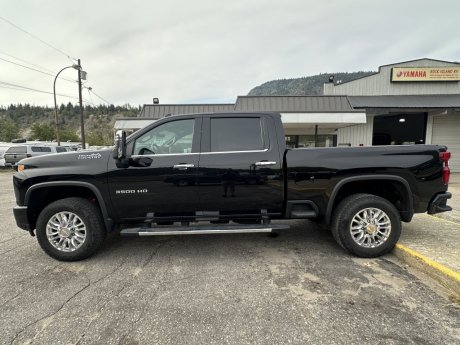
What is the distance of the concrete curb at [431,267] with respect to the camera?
2.96 metres

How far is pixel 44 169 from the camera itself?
3.77 metres

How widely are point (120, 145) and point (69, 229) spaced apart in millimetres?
1427

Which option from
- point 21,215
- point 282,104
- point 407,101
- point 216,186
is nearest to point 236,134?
point 216,186

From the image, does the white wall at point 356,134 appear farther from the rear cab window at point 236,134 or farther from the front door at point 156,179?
the front door at point 156,179

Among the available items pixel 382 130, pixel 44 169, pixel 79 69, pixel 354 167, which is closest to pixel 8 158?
pixel 79 69

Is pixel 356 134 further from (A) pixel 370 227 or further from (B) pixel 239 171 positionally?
(B) pixel 239 171

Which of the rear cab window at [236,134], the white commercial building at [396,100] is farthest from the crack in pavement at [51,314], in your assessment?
the white commercial building at [396,100]

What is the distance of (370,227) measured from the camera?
12.4 feet

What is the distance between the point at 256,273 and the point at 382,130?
74.4 ft

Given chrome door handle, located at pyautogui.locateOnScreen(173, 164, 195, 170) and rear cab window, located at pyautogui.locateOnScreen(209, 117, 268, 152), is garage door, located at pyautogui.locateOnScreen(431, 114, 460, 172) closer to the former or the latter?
rear cab window, located at pyautogui.locateOnScreen(209, 117, 268, 152)

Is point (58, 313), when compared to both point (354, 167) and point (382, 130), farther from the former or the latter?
point (382, 130)

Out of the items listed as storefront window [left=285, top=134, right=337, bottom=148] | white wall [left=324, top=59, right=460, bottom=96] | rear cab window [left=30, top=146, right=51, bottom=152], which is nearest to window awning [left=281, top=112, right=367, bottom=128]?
storefront window [left=285, top=134, right=337, bottom=148]

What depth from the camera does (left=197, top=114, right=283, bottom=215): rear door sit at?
376cm

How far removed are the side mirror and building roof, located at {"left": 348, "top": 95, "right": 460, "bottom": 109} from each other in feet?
45.0
